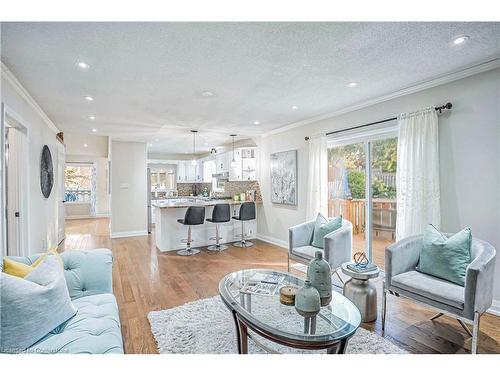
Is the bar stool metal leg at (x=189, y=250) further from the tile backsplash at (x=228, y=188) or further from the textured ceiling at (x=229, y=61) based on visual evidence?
the textured ceiling at (x=229, y=61)

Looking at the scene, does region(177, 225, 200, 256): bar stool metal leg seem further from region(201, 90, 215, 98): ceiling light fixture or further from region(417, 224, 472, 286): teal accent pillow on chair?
region(417, 224, 472, 286): teal accent pillow on chair

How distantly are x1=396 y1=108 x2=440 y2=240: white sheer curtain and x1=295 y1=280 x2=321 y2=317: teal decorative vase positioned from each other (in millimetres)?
2087

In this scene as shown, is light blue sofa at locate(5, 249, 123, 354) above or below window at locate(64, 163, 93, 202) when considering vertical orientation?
below

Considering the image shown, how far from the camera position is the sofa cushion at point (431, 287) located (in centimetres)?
207

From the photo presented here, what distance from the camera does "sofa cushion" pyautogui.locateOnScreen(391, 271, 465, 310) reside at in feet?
6.80

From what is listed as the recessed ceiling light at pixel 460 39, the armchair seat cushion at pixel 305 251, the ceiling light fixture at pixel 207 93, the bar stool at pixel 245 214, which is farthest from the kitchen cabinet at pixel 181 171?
the recessed ceiling light at pixel 460 39

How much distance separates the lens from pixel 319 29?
2059mm

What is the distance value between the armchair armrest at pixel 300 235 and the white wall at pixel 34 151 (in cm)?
352

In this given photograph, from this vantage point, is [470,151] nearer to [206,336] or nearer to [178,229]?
[206,336]

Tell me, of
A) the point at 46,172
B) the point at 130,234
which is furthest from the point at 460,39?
the point at 130,234

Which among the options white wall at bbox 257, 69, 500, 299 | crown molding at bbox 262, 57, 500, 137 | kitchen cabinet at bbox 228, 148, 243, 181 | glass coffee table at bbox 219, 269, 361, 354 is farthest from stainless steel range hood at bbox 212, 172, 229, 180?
glass coffee table at bbox 219, 269, 361, 354

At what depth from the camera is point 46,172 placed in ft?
15.4
